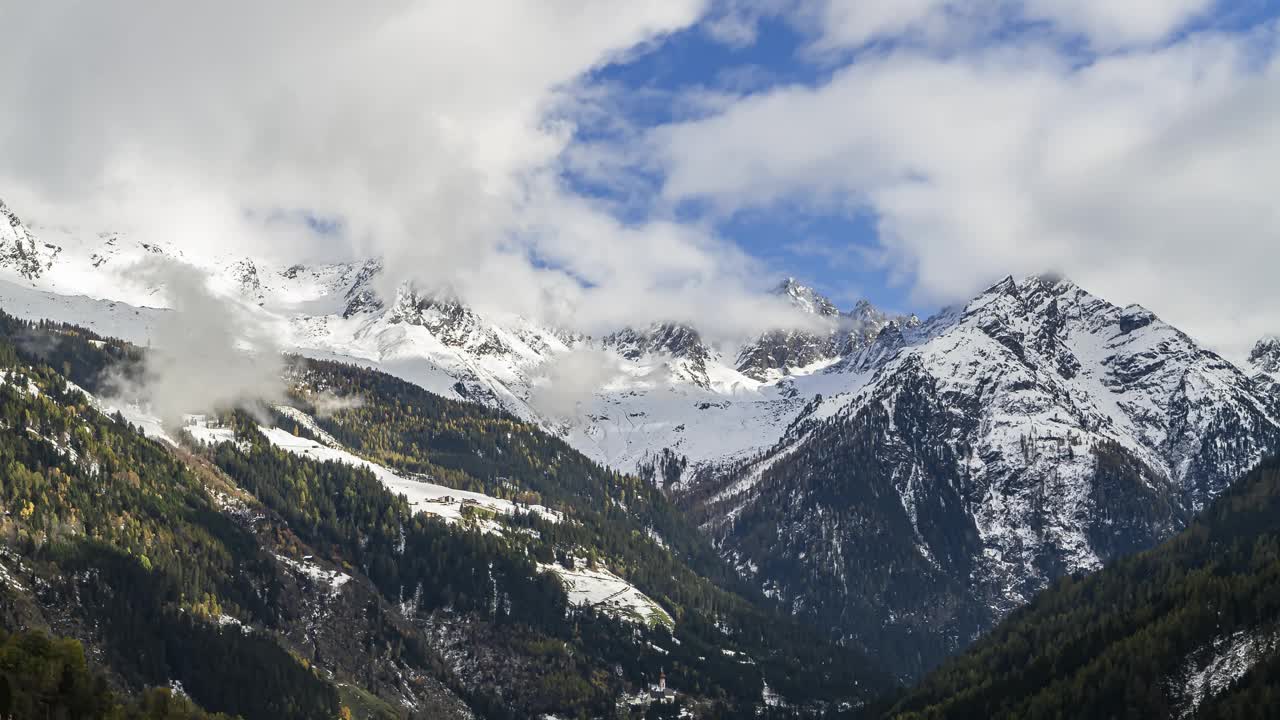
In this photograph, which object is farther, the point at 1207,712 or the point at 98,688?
the point at 1207,712

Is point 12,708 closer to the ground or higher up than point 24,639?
closer to the ground

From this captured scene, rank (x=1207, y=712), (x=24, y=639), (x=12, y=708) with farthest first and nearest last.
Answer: (x=1207, y=712), (x=24, y=639), (x=12, y=708)

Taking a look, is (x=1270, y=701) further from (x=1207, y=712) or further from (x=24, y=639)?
(x=24, y=639)

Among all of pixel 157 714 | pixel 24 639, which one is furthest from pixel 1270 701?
pixel 24 639

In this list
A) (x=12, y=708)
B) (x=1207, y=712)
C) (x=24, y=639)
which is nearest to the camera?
(x=12, y=708)

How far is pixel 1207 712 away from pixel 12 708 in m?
178

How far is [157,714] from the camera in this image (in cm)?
18912

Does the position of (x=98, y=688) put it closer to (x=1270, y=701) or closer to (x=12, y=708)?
(x=12, y=708)

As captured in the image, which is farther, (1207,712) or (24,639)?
(1207,712)

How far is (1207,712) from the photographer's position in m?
199

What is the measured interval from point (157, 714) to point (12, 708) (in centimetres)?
3119

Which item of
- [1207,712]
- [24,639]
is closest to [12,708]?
[24,639]

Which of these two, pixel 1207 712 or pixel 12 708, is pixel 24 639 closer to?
pixel 12 708

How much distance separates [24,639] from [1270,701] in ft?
615
